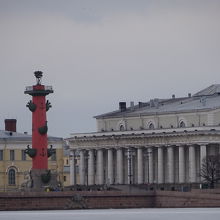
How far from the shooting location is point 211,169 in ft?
557

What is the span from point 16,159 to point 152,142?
32.7ft

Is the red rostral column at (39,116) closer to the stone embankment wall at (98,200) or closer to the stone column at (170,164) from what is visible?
the stone embankment wall at (98,200)

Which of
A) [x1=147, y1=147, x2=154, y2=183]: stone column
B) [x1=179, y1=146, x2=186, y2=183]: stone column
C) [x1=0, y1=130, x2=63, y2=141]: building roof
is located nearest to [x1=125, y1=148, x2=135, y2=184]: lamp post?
[x1=147, y1=147, x2=154, y2=183]: stone column

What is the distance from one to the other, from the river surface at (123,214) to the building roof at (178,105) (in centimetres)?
2495

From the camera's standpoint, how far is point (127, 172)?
185000 millimetres

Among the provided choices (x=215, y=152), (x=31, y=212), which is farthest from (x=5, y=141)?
(x=31, y=212)

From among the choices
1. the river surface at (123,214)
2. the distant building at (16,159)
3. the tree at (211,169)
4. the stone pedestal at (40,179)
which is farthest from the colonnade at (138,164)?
the river surface at (123,214)

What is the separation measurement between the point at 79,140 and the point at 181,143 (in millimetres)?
12023

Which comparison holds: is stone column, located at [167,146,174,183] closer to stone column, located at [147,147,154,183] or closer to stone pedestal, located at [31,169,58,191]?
stone column, located at [147,147,154,183]

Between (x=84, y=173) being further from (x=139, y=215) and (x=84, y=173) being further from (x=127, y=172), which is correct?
(x=139, y=215)

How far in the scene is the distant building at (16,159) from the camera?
184875 mm

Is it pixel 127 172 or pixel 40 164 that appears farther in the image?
pixel 127 172

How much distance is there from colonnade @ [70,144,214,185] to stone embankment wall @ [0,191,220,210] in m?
14.4

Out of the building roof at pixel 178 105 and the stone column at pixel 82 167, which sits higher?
the building roof at pixel 178 105
